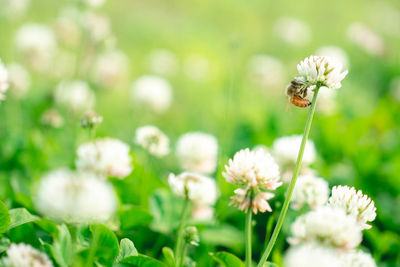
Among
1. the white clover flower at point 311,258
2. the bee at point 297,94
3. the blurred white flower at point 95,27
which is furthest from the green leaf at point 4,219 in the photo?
the blurred white flower at point 95,27

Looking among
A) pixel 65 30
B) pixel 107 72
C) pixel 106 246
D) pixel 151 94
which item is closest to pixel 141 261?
pixel 106 246

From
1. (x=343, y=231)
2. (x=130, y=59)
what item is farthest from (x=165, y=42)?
(x=343, y=231)

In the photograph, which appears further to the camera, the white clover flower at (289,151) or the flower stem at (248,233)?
the white clover flower at (289,151)

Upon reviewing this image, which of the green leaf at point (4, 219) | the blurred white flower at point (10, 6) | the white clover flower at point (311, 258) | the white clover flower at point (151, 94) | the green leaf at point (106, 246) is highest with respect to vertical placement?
the white clover flower at point (151, 94)

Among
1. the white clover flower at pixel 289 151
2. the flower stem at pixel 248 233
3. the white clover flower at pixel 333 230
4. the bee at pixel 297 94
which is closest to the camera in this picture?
the white clover flower at pixel 333 230

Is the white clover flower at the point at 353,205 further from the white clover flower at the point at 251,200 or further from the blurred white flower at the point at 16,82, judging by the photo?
the blurred white flower at the point at 16,82

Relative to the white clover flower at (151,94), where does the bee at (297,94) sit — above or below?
below

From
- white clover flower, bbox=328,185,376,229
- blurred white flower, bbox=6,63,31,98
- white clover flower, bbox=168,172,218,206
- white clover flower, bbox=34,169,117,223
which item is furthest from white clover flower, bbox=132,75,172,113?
white clover flower, bbox=34,169,117,223

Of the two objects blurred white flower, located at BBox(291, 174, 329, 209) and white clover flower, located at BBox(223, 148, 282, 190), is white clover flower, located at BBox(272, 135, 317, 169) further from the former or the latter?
white clover flower, located at BBox(223, 148, 282, 190)
